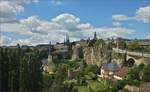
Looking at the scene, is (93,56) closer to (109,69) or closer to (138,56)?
(109,69)

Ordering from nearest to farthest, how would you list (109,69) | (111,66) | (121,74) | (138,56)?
(121,74) < (109,69) < (138,56) < (111,66)

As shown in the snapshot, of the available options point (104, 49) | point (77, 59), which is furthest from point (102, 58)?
point (77, 59)

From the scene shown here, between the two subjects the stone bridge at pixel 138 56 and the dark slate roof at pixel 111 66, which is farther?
the dark slate roof at pixel 111 66

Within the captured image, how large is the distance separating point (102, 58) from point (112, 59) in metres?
2.44

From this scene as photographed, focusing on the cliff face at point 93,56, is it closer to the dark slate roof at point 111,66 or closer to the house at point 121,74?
the dark slate roof at point 111,66

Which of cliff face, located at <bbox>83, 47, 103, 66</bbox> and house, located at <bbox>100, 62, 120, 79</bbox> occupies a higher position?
cliff face, located at <bbox>83, 47, 103, 66</bbox>

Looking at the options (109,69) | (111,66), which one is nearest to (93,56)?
(111,66)

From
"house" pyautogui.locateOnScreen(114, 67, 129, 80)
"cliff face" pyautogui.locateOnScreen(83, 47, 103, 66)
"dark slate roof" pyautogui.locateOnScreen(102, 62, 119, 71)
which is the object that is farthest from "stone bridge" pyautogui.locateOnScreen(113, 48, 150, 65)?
"cliff face" pyautogui.locateOnScreen(83, 47, 103, 66)

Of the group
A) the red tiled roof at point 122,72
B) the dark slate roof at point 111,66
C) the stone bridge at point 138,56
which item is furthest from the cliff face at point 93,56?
the red tiled roof at point 122,72

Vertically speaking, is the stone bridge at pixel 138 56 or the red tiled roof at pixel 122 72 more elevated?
the stone bridge at pixel 138 56

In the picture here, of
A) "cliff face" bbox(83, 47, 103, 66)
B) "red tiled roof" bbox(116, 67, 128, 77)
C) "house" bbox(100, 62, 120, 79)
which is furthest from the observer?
"cliff face" bbox(83, 47, 103, 66)

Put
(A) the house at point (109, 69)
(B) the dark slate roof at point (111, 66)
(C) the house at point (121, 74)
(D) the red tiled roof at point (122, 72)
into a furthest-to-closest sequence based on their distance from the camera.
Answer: (B) the dark slate roof at point (111, 66), (A) the house at point (109, 69), (D) the red tiled roof at point (122, 72), (C) the house at point (121, 74)

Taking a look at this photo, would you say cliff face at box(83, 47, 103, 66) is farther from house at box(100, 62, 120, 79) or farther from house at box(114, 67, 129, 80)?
house at box(114, 67, 129, 80)

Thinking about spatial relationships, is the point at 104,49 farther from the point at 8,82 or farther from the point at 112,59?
the point at 8,82
